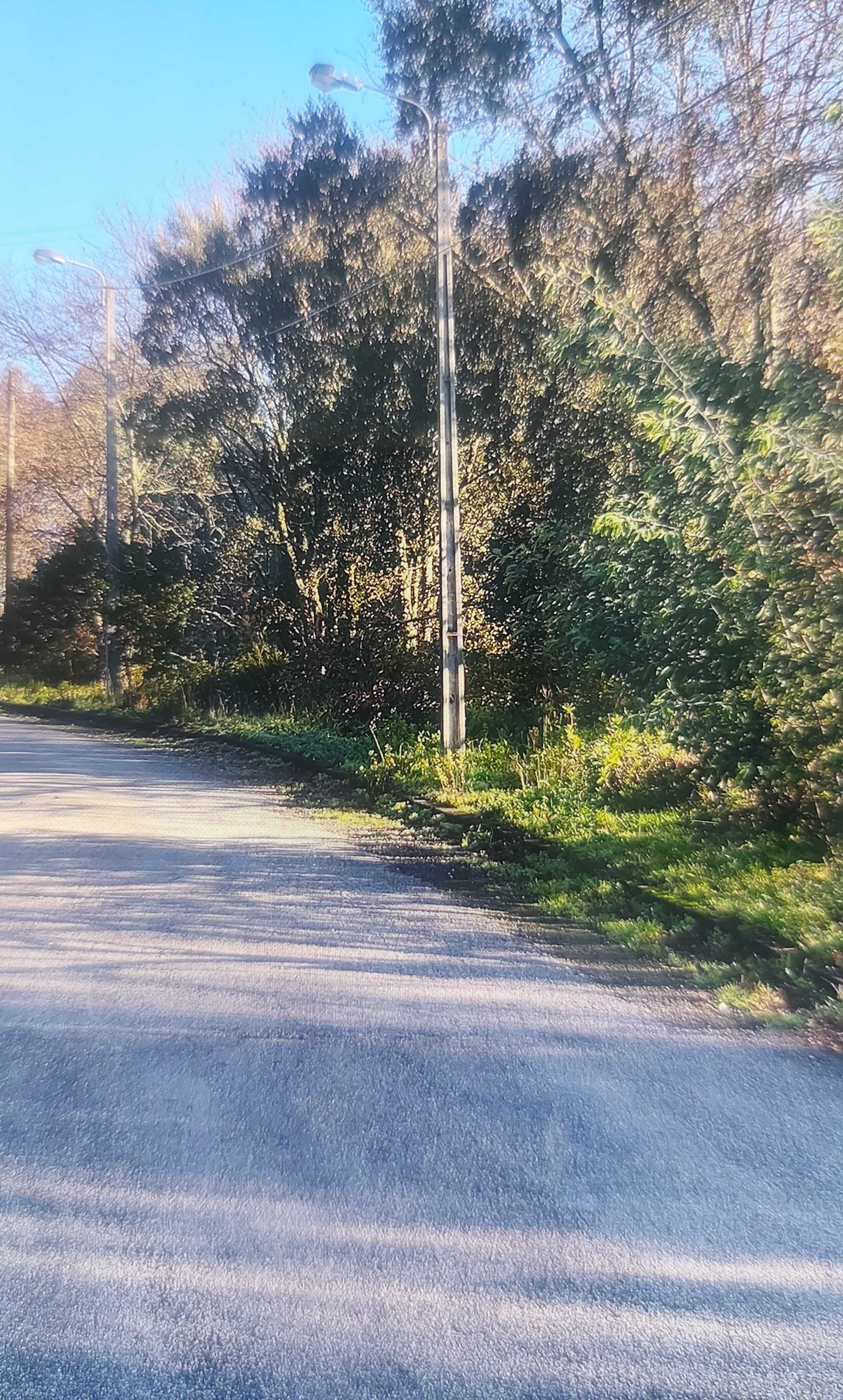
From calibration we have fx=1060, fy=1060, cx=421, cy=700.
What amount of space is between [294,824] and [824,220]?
6787mm

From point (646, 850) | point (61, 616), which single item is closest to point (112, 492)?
point (61, 616)

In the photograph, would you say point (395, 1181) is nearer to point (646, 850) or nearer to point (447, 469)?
point (646, 850)

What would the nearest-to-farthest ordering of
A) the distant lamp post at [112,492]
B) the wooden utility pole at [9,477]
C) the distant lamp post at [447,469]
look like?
1. the distant lamp post at [447,469]
2. the distant lamp post at [112,492]
3. the wooden utility pole at [9,477]

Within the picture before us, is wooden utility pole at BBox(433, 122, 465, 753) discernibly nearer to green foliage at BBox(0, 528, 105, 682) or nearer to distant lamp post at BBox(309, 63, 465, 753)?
distant lamp post at BBox(309, 63, 465, 753)

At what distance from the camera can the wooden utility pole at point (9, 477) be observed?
33.4 m

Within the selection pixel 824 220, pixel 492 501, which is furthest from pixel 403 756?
pixel 824 220

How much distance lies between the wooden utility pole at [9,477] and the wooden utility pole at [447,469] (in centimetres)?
2421

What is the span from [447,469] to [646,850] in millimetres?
5469

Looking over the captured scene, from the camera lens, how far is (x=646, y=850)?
26.4 feet

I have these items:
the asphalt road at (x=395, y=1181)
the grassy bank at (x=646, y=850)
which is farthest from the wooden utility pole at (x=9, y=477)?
the asphalt road at (x=395, y=1181)

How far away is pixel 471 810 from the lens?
1034cm

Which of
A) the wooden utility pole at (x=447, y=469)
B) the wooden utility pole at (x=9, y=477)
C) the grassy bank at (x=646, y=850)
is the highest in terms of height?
the wooden utility pole at (x=9, y=477)

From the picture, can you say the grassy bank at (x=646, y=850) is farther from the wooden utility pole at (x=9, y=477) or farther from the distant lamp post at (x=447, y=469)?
the wooden utility pole at (x=9, y=477)

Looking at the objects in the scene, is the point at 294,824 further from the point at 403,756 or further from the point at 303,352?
the point at 303,352
